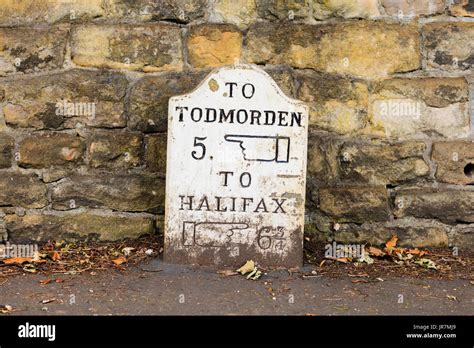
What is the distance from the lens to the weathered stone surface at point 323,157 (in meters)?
4.02

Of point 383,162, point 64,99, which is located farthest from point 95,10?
point 383,162

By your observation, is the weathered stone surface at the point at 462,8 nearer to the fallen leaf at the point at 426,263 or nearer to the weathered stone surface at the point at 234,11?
the weathered stone surface at the point at 234,11

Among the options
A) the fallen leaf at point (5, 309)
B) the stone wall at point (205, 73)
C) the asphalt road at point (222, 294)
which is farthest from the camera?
the stone wall at point (205, 73)

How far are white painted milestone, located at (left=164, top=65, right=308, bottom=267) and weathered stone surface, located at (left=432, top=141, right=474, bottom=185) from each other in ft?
2.84

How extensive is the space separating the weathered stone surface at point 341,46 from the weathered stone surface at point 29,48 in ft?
3.70

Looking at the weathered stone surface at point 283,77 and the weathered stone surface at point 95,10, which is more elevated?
the weathered stone surface at point 95,10

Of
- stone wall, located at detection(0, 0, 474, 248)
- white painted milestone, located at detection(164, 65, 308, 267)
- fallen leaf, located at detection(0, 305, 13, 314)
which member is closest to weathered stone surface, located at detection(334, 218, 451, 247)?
stone wall, located at detection(0, 0, 474, 248)

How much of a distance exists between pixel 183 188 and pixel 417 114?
58.4 inches

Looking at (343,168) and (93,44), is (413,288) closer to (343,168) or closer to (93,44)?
(343,168)

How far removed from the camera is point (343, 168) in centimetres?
402

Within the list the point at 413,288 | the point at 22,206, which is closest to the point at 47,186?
the point at 22,206

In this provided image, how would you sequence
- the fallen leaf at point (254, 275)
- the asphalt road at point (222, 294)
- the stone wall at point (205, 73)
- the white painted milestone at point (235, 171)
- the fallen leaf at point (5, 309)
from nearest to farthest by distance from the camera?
the fallen leaf at point (5, 309), the asphalt road at point (222, 294), the fallen leaf at point (254, 275), the white painted milestone at point (235, 171), the stone wall at point (205, 73)

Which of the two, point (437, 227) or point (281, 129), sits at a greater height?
point (281, 129)

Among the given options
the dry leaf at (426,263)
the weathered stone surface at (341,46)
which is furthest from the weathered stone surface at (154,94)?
the dry leaf at (426,263)
